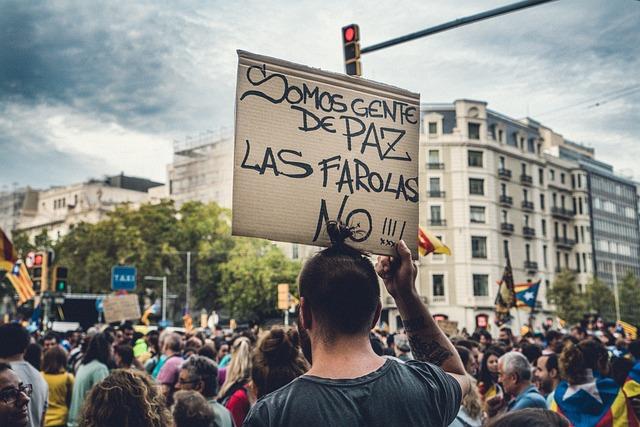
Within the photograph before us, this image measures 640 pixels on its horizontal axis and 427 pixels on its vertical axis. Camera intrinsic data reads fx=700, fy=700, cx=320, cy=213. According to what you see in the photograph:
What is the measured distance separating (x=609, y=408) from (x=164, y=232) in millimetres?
56635

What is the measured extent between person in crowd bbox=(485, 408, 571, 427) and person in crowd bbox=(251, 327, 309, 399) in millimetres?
2445

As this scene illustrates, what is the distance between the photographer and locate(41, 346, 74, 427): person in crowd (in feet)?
25.3

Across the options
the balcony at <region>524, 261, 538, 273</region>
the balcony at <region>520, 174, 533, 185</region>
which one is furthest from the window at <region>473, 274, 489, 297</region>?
the balcony at <region>520, 174, 533, 185</region>

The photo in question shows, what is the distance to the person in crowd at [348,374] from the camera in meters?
2.27

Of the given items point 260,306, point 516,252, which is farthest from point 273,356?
point 516,252

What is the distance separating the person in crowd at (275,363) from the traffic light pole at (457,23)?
252 inches

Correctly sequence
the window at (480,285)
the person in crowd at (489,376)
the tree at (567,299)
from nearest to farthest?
1. the person in crowd at (489,376)
2. the window at (480,285)
3. the tree at (567,299)

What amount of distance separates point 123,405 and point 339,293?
1.76m

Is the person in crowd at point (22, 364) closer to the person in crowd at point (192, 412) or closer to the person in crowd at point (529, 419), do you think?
the person in crowd at point (192, 412)

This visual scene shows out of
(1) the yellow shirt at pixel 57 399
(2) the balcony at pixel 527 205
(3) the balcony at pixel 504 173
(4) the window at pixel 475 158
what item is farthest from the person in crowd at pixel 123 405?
(2) the balcony at pixel 527 205

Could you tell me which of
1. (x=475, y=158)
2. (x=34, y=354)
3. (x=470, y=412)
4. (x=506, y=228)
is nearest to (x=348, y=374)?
(x=470, y=412)

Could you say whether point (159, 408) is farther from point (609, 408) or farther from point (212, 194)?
point (212, 194)

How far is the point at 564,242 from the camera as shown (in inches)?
2783

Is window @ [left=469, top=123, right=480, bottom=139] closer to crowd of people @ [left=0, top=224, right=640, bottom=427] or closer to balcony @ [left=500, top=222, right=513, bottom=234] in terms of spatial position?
balcony @ [left=500, top=222, right=513, bottom=234]
